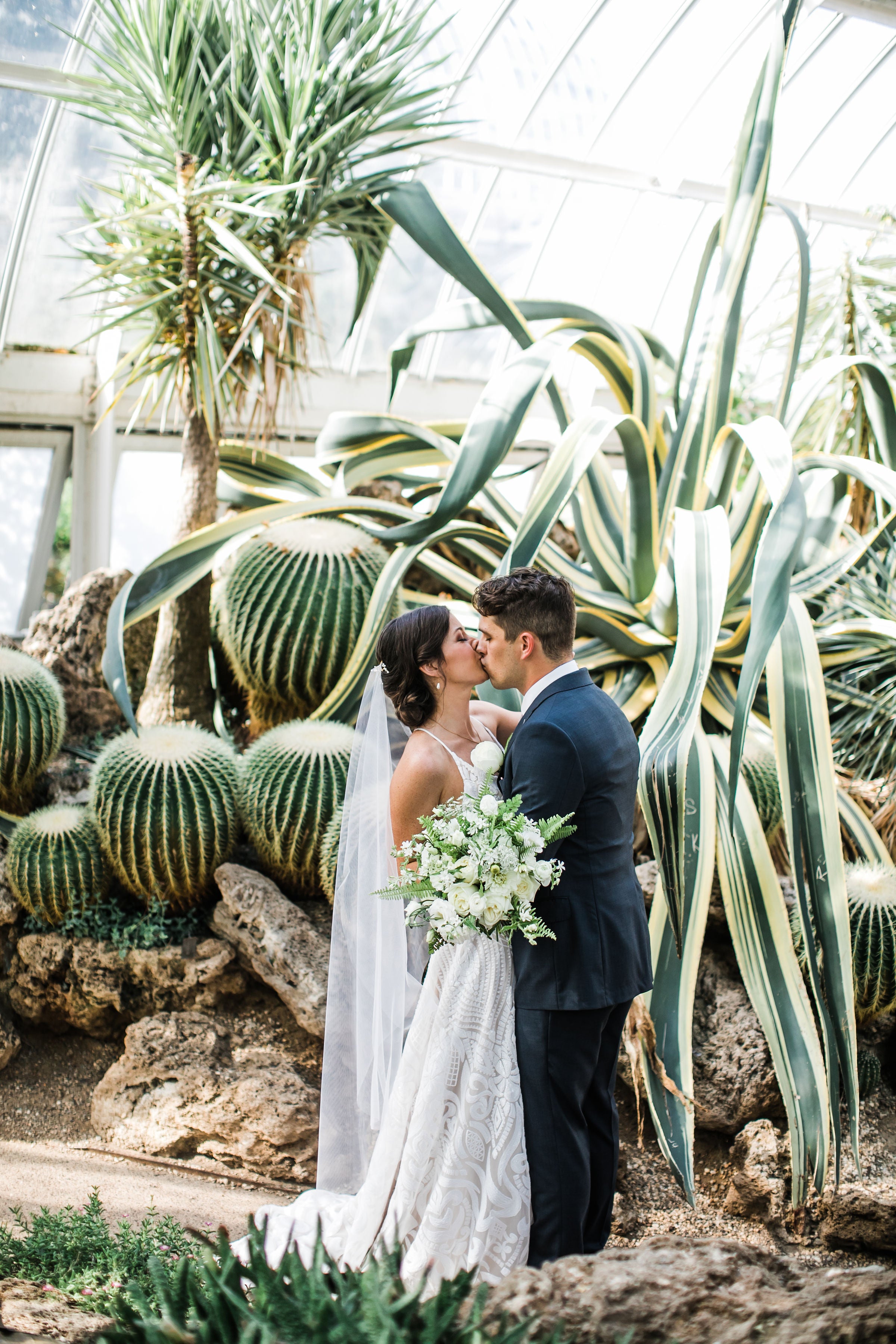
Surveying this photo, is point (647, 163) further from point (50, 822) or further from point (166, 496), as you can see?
point (50, 822)

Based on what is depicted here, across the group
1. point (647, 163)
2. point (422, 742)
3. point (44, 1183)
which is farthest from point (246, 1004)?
point (647, 163)

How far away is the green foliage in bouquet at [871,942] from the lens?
300 cm

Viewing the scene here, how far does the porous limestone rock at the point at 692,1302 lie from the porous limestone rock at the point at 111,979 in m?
2.00

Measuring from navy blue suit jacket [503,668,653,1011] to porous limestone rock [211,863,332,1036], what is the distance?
1.16 meters

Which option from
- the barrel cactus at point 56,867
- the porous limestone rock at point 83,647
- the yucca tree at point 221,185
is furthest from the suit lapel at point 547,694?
the porous limestone rock at point 83,647

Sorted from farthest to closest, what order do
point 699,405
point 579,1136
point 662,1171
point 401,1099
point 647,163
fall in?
point 647,163, point 699,405, point 662,1171, point 401,1099, point 579,1136

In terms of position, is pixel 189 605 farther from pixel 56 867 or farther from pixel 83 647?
pixel 56 867

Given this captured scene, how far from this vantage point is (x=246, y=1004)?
3178mm

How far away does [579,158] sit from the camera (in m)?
7.66

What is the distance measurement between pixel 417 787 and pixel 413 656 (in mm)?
276

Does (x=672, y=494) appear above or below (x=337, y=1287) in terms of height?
above

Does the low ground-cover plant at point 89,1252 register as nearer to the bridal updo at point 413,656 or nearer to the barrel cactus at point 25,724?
the bridal updo at point 413,656

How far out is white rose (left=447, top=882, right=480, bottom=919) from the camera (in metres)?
1.75

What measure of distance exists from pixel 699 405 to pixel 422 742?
2.20m
